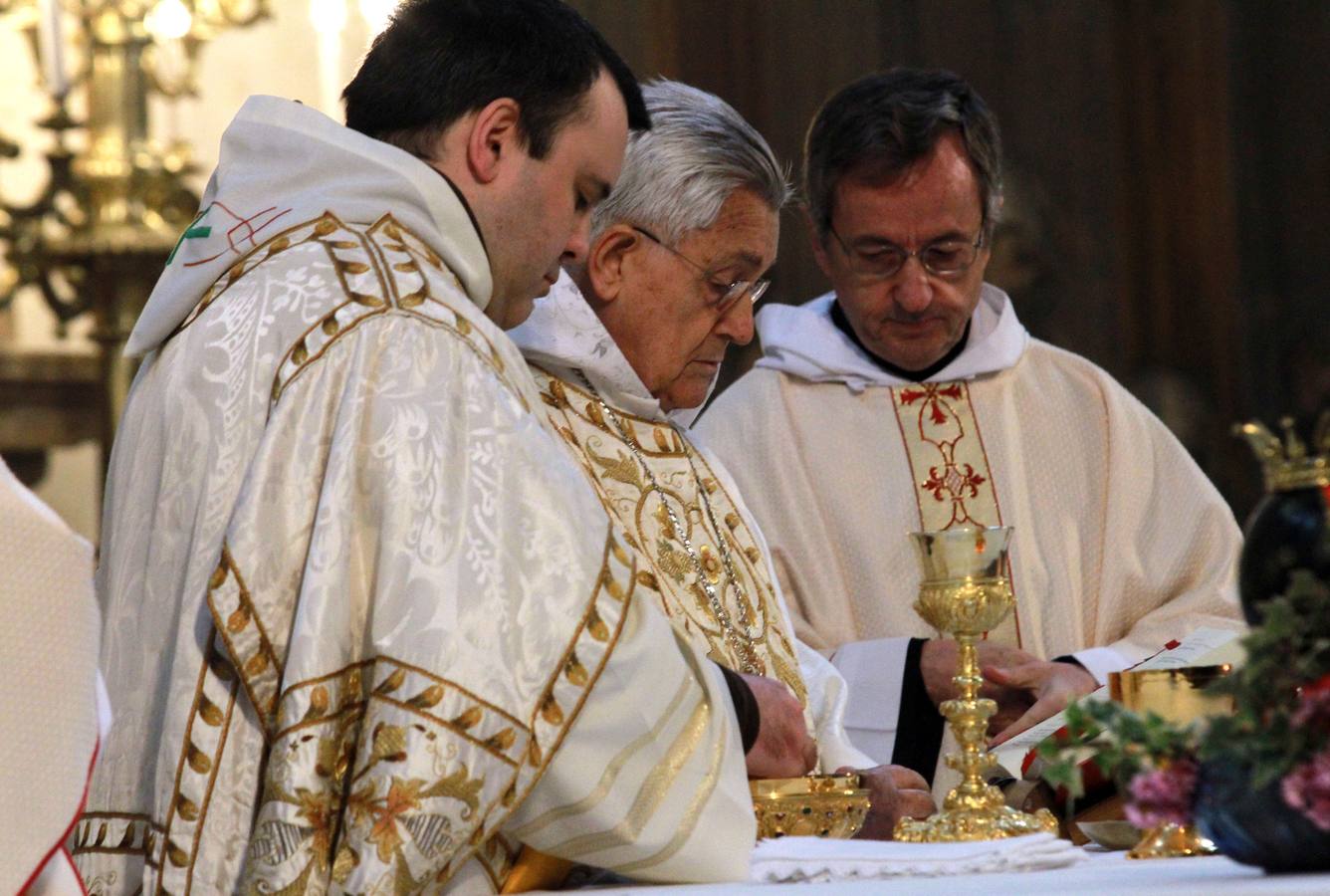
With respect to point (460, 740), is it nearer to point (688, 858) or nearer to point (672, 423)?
point (688, 858)

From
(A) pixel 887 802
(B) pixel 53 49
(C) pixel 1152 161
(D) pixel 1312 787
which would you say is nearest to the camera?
(D) pixel 1312 787

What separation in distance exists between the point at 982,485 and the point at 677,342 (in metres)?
1.24

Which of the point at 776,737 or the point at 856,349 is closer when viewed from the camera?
the point at 776,737

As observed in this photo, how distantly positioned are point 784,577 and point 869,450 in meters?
0.40

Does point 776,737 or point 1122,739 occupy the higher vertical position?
point 1122,739

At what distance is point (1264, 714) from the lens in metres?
2.03

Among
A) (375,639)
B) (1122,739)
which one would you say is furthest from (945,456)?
(1122,739)

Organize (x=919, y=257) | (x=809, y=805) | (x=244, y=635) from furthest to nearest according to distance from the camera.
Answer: (x=919, y=257) < (x=809, y=805) < (x=244, y=635)

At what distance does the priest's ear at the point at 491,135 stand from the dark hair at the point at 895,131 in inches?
69.3

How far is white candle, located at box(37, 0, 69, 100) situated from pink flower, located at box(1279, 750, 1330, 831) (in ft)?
16.2

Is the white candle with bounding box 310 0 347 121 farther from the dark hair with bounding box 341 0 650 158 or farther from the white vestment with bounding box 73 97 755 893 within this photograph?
the white vestment with bounding box 73 97 755 893

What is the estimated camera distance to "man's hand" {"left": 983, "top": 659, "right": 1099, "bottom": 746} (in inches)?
153

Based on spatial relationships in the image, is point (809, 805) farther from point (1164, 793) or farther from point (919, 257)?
point (919, 257)

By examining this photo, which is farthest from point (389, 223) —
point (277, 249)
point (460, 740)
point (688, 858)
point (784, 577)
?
point (784, 577)
